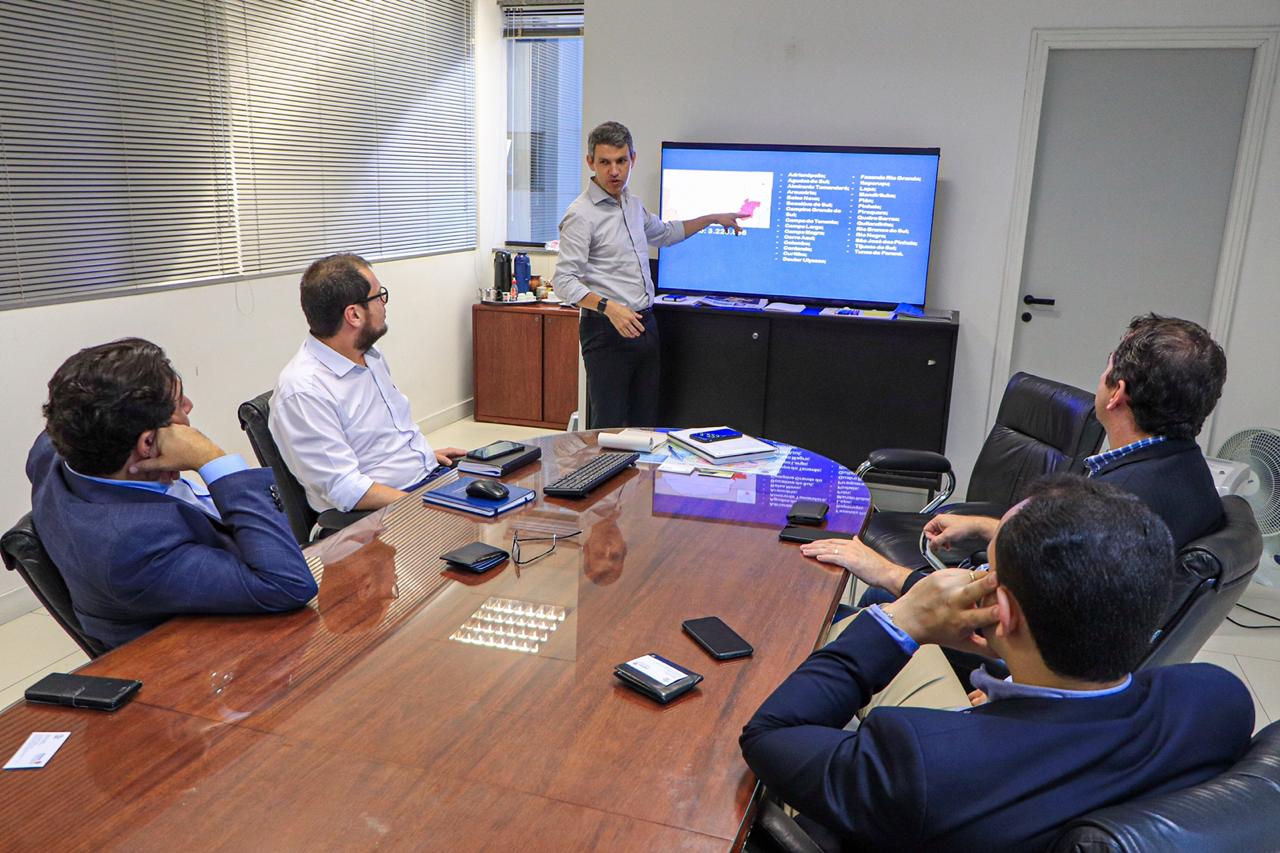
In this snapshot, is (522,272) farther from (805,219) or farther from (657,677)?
(657,677)

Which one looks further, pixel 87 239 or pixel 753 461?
pixel 87 239

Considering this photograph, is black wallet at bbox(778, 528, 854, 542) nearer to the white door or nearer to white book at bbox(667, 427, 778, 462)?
white book at bbox(667, 427, 778, 462)

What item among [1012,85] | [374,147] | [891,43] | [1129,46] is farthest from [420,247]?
[1129,46]

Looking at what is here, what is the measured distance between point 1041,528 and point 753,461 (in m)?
1.77

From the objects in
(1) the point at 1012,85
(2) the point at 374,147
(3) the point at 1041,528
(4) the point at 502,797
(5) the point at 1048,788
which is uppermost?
(1) the point at 1012,85

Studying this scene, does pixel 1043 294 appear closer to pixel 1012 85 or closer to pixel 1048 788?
pixel 1012 85

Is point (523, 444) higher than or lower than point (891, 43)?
lower

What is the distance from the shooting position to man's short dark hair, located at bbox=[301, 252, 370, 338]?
8.89ft

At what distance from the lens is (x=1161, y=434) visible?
6.98ft

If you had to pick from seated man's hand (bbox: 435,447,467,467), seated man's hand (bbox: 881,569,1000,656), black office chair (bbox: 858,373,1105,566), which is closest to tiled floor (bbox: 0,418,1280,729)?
black office chair (bbox: 858,373,1105,566)

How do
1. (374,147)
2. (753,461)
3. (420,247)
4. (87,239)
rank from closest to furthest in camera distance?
(753,461), (87,239), (374,147), (420,247)

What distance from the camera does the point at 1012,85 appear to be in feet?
14.6

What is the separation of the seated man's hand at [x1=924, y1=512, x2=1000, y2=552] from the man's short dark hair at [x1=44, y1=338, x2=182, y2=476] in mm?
1789

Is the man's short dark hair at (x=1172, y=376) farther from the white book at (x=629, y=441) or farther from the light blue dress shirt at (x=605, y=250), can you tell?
the light blue dress shirt at (x=605, y=250)
